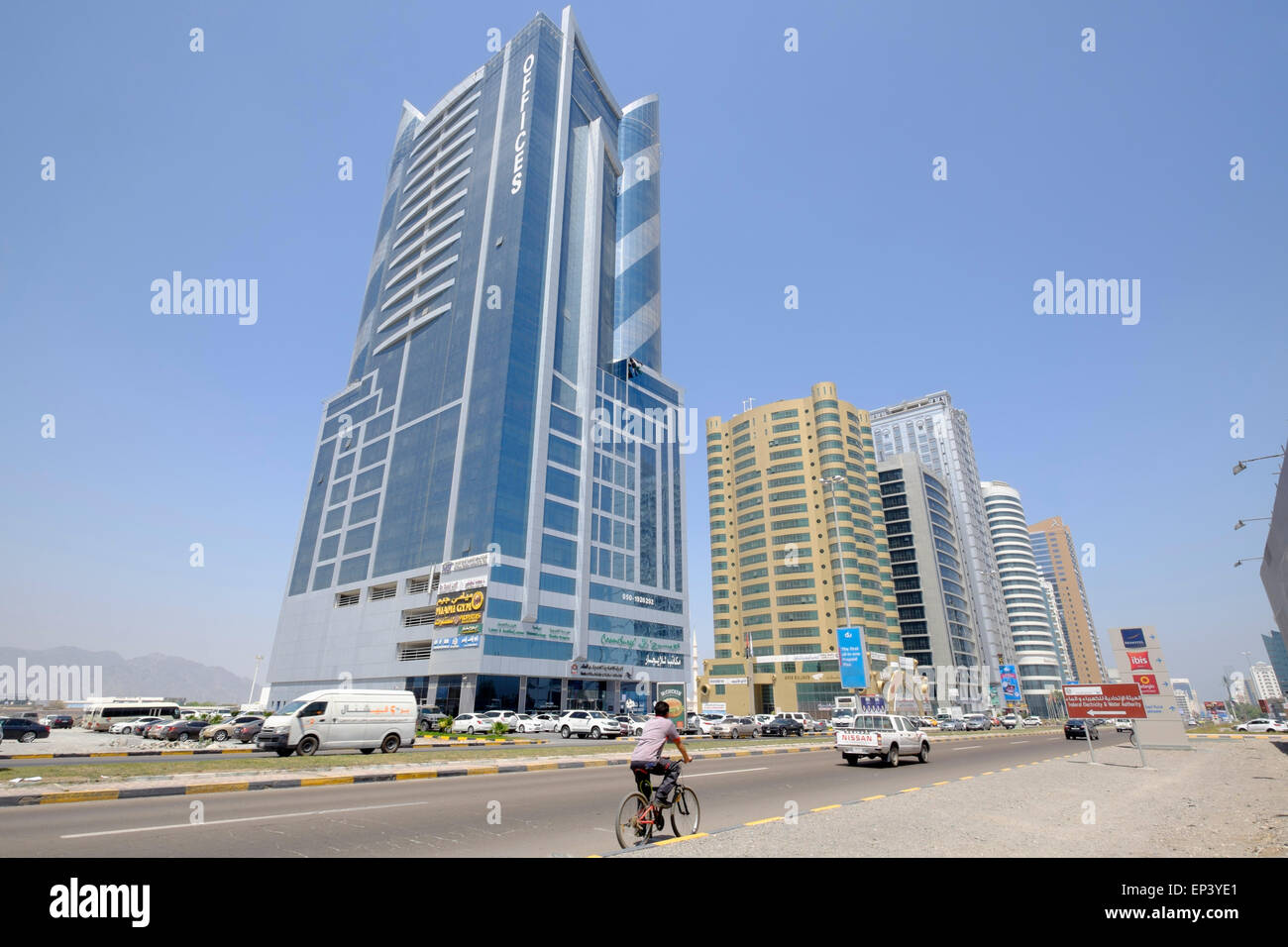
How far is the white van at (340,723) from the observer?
76.2ft

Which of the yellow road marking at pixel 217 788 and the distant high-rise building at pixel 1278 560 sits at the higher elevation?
the distant high-rise building at pixel 1278 560

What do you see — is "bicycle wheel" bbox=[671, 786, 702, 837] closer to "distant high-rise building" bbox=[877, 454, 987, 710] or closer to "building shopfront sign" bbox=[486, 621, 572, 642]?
"building shopfront sign" bbox=[486, 621, 572, 642]

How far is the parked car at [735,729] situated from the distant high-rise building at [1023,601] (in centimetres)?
13761

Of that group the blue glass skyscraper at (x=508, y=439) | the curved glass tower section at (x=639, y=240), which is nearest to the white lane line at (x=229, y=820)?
the blue glass skyscraper at (x=508, y=439)

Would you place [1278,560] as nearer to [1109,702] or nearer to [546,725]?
[1109,702]

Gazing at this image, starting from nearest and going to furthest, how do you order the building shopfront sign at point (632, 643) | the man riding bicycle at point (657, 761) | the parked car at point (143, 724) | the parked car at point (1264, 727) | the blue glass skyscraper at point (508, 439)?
the man riding bicycle at point (657, 761)
the parked car at point (143, 724)
the parked car at point (1264, 727)
the blue glass skyscraper at point (508, 439)
the building shopfront sign at point (632, 643)

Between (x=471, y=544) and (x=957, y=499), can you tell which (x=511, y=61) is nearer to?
(x=471, y=544)

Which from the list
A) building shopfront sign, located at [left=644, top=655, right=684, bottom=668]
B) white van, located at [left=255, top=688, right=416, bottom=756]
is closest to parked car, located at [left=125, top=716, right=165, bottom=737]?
white van, located at [left=255, top=688, right=416, bottom=756]

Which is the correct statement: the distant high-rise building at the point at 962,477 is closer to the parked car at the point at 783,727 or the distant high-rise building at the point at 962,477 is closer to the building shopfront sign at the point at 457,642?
the parked car at the point at 783,727

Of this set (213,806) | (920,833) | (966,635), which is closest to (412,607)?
(213,806)

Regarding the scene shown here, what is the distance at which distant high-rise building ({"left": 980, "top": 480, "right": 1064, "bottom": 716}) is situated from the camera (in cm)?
16012

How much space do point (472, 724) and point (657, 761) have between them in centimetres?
4099

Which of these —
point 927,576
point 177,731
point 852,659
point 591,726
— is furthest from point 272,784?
point 927,576
